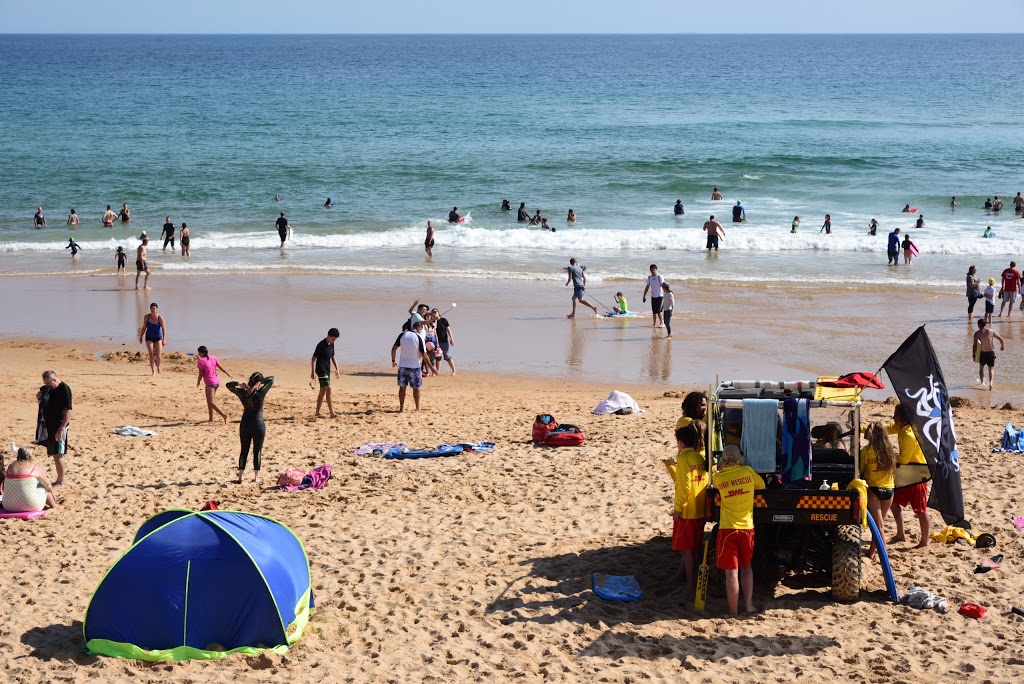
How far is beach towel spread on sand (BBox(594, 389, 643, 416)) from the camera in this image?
565 inches

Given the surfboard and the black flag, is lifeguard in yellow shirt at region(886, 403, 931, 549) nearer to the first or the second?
the black flag

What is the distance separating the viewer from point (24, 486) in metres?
10.2

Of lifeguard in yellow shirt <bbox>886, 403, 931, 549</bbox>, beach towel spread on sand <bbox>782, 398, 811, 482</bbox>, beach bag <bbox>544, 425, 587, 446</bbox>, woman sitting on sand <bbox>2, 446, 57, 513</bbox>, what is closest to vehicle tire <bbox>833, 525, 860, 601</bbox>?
beach towel spread on sand <bbox>782, 398, 811, 482</bbox>

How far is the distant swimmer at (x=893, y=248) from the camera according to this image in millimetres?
28109

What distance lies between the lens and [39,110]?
216ft

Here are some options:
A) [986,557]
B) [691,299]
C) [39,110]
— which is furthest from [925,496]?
[39,110]

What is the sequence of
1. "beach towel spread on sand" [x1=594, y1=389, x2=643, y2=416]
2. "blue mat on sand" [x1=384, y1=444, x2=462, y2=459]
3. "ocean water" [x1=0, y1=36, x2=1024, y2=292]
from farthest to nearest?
"ocean water" [x1=0, y1=36, x2=1024, y2=292] < "beach towel spread on sand" [x1=594, y1=389, x2=643, y2=416] < "blue mat on sand" [x1=384, y1=444, x2=462, y2=459]

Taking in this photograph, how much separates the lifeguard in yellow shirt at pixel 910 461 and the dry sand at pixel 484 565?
1.10 feet

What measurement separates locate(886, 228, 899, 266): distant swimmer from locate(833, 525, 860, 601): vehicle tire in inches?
857

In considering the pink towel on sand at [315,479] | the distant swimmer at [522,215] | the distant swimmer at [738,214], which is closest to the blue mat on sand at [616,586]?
the pink towel on sand at [315,479]

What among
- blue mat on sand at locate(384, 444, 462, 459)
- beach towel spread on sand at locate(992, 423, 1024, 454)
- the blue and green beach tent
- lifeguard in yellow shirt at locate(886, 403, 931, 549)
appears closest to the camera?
the blue and green beach tent

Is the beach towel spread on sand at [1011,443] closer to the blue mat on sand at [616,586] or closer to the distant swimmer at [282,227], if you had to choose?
the blue mat on sand at [616,586]

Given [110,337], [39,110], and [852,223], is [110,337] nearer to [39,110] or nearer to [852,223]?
[852,223]

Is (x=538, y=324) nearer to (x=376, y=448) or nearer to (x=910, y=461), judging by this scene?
(x=376, y=448)
